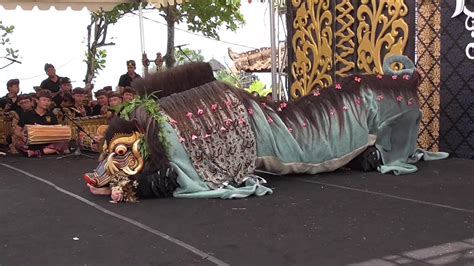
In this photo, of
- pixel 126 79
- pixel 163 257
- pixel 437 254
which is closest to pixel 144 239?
pixel 163 257

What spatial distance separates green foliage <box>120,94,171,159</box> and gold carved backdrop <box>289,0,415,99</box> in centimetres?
292

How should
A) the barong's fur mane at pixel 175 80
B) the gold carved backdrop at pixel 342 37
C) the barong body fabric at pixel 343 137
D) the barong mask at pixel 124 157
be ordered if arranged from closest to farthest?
the barong mask at pixel 124 157, the barong's fur mane at pixel 175 80, the barong body fabric at pixel 343 137, the gold carved backdrop at pixel 342 37

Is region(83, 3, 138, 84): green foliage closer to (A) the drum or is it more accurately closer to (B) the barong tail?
(A) the drum

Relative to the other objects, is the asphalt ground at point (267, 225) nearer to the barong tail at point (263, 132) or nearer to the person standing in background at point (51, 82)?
the barong tail at point (263, 132)

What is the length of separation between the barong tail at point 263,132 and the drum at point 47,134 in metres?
3.03

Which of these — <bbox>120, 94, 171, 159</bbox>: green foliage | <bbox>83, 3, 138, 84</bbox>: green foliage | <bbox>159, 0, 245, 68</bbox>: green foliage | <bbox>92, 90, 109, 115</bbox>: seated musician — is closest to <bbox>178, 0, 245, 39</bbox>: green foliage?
<bbox>159, 0, 245, 68</bbox>: green foliage

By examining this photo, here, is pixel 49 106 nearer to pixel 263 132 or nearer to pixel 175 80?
pixel 175 80

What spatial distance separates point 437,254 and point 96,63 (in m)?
11.6

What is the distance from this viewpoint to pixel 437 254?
2.99 m

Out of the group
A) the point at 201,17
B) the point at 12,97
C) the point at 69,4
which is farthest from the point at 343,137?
the point at 201,17

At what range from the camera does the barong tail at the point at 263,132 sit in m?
4.62

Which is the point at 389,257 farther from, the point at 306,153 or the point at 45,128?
the point at 45,128

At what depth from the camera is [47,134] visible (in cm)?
750

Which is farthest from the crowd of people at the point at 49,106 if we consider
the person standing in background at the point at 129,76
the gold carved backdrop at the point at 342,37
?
the gold carved backdrop at the point at 342,37
